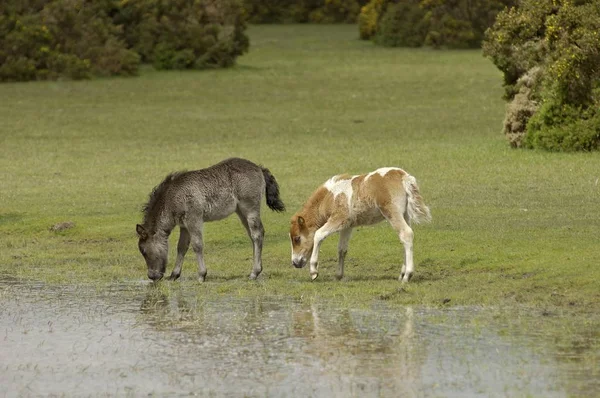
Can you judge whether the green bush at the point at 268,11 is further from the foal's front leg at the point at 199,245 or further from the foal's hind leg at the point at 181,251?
the foal's front leg at the point at 199,245

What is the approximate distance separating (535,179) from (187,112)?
16.1 m

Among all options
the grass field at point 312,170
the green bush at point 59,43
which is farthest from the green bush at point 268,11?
the green bush at point 59,43

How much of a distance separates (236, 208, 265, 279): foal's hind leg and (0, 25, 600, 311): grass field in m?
0.16

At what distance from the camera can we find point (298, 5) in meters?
76.6

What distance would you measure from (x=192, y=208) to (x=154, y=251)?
637 mm

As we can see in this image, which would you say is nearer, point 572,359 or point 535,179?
point 572,359

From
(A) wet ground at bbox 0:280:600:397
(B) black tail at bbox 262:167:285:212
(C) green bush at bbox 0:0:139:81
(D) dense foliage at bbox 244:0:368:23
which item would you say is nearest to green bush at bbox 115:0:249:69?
(C) green bush at bbox 0:0:139:81

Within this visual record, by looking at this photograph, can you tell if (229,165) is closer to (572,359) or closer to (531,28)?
(572,359)

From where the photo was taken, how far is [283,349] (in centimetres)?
1107

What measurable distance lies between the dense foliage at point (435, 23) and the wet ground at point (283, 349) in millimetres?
44635

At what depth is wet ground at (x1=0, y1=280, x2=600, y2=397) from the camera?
978 cm

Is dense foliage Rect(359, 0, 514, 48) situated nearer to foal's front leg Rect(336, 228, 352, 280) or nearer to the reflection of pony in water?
foal's front leg Rect(336, 228, 352, 280)

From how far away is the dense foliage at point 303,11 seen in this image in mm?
75188

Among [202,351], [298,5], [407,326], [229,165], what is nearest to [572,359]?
[407,326]
